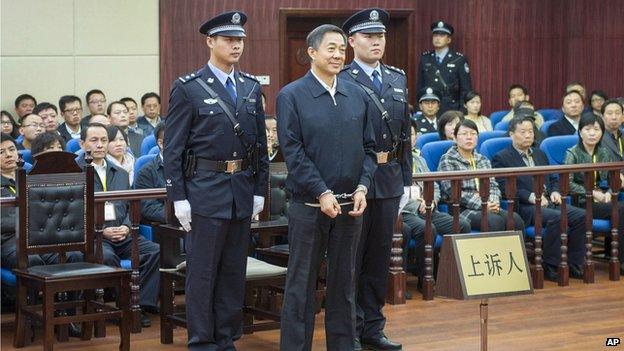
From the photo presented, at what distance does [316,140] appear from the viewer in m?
4.92

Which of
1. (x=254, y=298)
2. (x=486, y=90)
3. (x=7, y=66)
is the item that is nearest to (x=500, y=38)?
(x=486, y=90)

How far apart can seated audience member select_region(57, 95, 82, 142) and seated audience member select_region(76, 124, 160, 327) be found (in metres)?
2.72

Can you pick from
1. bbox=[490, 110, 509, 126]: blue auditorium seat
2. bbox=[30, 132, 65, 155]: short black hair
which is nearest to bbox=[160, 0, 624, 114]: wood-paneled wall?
bbox=[490, 110, 509, 126]: blue auditorium seat

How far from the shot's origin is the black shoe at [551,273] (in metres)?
7.55

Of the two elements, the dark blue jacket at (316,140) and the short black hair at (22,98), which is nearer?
the dark blue jacket at (316,140)

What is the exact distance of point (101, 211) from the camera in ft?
19.6

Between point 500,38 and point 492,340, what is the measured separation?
24.1 feet

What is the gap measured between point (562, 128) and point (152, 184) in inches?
175

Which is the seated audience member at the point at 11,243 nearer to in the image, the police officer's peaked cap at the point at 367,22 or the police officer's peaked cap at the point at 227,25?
the police officer's peaked cap at the point at 227,25

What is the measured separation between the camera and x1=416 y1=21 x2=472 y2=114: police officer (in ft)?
40.1

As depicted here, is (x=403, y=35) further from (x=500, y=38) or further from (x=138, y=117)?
(x=138, y=117)

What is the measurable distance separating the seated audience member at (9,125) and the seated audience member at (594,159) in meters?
4.02

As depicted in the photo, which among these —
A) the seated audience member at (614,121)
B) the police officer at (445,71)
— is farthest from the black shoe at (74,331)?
the police officer at (445,71)

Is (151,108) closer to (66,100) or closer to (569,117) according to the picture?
(66,100)
